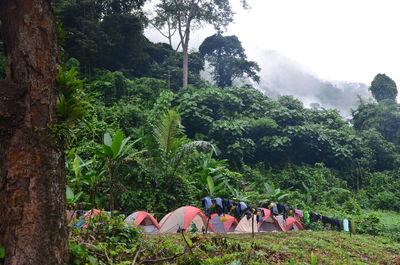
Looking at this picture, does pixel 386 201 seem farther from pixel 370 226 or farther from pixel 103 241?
pixel 103 241

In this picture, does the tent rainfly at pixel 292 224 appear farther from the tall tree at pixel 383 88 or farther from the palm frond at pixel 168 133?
the tall tree at pixel 383 88

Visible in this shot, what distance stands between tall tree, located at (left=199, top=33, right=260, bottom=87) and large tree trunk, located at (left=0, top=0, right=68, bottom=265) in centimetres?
2487

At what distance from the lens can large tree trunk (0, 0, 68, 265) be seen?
7.92 feet

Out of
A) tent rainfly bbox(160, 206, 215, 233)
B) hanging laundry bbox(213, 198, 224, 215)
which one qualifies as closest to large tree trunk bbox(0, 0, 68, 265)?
hanging laundry bbox(213, 198, 224, 215)

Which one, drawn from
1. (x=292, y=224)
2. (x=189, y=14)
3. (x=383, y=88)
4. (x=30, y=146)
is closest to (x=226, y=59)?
(x=189, y=14)

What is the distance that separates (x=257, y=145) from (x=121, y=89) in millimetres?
8855

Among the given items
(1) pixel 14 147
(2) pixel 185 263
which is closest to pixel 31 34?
(1) pixel 14 147

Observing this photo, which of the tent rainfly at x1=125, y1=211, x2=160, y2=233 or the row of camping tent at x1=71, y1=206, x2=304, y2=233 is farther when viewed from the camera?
the tent rainfly at x1=125, y1=211, x2=160, y2=233

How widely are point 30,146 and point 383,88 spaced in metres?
35.6

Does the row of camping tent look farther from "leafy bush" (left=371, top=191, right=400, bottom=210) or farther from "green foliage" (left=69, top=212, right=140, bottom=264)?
"leafy bush" (left=371, top=191, right=400, bottom=210)

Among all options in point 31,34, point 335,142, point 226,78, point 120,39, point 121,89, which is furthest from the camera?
point 226,78

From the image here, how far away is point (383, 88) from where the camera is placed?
31.4m

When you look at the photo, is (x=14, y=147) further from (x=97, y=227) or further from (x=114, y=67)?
(x=114, y=67)

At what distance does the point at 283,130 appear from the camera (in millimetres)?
19609
